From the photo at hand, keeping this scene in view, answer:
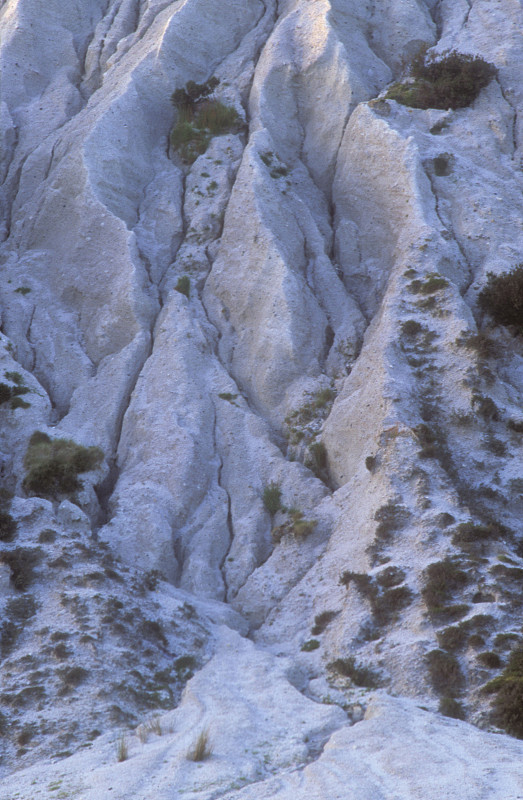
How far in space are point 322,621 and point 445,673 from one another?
12.1 ft

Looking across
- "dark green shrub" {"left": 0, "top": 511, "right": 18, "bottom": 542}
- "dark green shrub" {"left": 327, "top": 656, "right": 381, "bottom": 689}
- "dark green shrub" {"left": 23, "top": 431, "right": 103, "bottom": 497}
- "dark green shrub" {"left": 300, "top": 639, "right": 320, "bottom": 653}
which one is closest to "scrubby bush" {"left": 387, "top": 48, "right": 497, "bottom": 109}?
"dark green shrub" {"left": 23, "top": 431, "right": 103, "bottom": 497}

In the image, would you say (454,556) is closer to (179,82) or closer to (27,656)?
(27,656)

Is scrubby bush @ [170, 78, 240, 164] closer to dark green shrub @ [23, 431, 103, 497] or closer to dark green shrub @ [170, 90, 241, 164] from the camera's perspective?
dark green shrub @ [170, 90, 241, 164]

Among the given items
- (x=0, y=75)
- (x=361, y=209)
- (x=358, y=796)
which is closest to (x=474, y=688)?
(x=358, y=796)

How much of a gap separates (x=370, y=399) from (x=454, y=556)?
215 inches

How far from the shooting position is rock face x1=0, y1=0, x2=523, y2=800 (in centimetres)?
1404

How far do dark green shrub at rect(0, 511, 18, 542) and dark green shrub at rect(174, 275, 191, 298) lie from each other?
10.5 m

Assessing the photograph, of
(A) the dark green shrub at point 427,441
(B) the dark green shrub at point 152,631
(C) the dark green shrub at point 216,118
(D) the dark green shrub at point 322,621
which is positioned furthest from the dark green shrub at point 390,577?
(C) the dark green shrub at point 216,118

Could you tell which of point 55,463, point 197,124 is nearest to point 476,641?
point 55,463

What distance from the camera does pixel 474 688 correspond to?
14.2 meters

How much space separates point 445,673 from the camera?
1458 centimetres

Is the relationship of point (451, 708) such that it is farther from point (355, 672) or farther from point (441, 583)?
point (441, 583)

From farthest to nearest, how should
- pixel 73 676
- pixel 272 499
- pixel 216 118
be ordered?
pixel 216 118 → pixel 272 499 → pixel 73 676

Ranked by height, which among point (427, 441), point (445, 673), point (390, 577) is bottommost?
point (445, 673)
